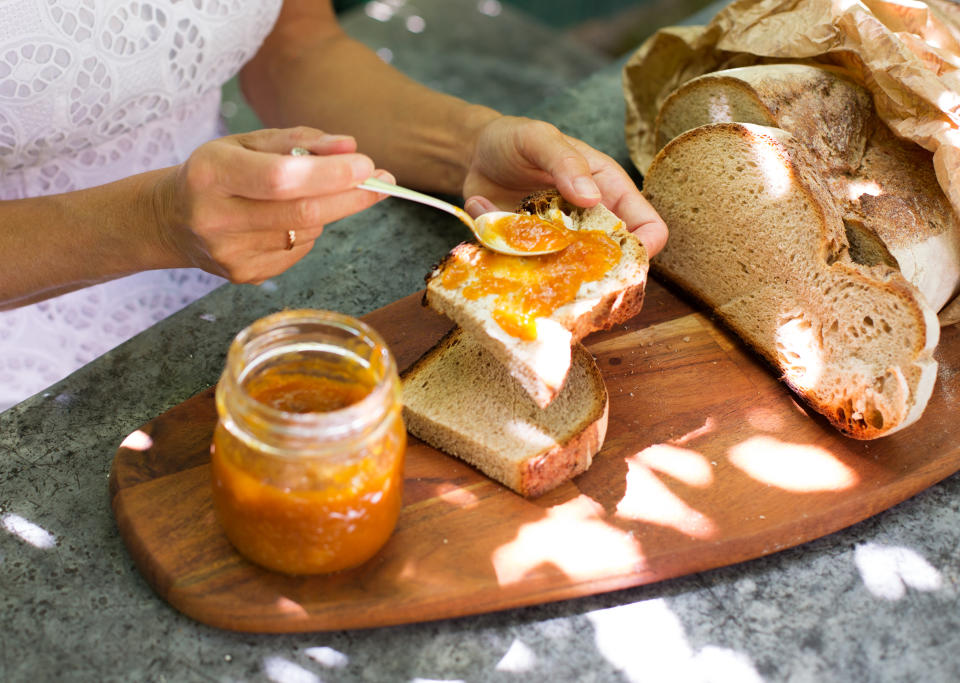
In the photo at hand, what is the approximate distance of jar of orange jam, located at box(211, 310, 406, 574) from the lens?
5.17 feet

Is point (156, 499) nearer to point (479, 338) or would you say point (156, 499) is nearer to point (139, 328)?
point (479, 338)

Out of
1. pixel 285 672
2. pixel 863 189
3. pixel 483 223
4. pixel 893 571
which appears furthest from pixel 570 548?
pixel 863 189

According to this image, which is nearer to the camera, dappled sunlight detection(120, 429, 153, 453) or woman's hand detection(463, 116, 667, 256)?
dappled sunlight detection(120, 429, 153, 453)

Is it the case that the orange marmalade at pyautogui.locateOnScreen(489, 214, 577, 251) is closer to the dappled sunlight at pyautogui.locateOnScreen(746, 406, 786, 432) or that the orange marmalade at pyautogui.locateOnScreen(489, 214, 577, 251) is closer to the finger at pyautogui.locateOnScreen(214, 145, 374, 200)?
the finger at pyautogui.locateOnScreen(214, 145, 374, 200)

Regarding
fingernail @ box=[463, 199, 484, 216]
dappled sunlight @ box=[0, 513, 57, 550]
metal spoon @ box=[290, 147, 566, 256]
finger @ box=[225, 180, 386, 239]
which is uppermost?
finger @ box=[225, 180, 386, 239]

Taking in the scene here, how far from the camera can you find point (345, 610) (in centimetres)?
175

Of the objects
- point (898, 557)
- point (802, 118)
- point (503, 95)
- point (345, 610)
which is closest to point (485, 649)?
point (345, 610)

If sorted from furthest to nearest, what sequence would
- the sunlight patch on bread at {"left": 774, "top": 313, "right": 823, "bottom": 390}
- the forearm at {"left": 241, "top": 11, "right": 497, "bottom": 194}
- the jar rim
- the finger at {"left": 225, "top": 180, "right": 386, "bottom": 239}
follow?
the forearm at {"left": 241, "top": 11, "right": 497, "bottom": 194} → the sunlight patch on bread at {"left": 774, "top": 313, "right": 823, "bottom": 390} → the finger at {"left": 225, "top": 180, "right": 386, "bottom": 239} → the jar rim

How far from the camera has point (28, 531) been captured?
77.3 inches

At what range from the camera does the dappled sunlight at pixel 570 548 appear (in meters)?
1.85

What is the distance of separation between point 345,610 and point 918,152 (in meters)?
2.09

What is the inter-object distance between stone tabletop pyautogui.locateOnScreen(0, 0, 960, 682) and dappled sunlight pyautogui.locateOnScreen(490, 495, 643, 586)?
0.09 meters

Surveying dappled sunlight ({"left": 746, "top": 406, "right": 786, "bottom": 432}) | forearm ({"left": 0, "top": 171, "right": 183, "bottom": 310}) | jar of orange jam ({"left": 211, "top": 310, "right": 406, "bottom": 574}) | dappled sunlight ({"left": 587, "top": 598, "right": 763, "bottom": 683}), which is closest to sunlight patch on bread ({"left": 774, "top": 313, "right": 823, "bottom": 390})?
dappled sunlight ({"left": 746, "top": 406, "right": 786, "bottom": 432})

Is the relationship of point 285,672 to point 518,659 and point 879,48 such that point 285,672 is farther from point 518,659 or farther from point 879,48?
point 879,48
